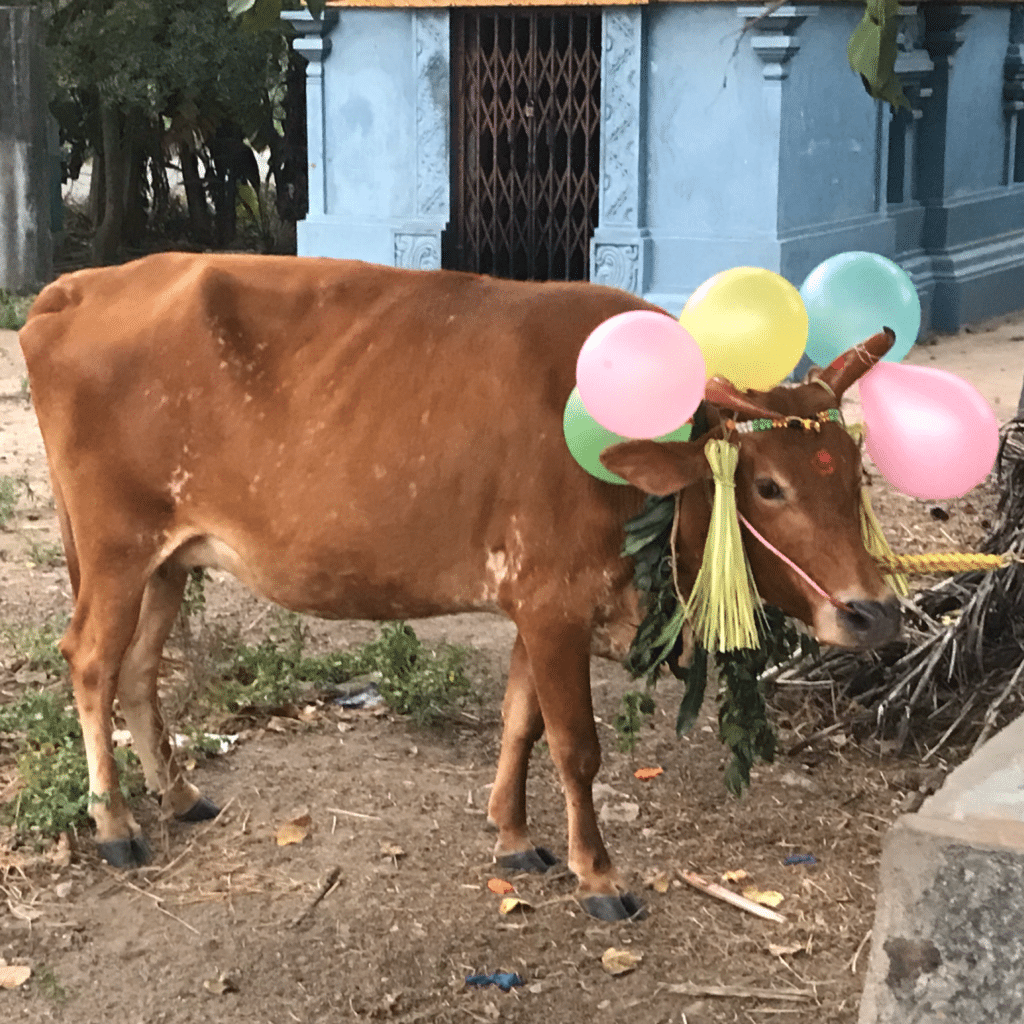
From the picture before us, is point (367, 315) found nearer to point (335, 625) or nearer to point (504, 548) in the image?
point (504, 548)

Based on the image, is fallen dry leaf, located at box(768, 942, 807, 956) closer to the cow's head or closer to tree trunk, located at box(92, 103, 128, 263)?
the cow's head

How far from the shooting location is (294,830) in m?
4.39

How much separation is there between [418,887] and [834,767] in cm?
144

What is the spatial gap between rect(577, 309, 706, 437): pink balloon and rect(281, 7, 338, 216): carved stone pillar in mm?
8966

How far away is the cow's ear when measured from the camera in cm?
347

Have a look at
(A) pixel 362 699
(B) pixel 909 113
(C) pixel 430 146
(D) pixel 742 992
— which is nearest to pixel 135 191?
(C) pixel 430 146

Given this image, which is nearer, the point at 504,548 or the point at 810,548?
the point at 810,548

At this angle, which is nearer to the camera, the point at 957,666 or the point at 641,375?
the point at 641,375

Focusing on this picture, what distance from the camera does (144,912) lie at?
3.98 meters

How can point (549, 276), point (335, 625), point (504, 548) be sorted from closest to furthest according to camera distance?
point (504, 548)
point (335, 625)
point (549, 276)

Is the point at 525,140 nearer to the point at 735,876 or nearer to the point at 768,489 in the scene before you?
the point at 735,876

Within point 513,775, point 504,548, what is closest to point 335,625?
point 513,775

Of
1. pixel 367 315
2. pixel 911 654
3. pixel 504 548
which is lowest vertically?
pixel 911 654

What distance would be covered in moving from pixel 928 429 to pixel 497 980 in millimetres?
1561
